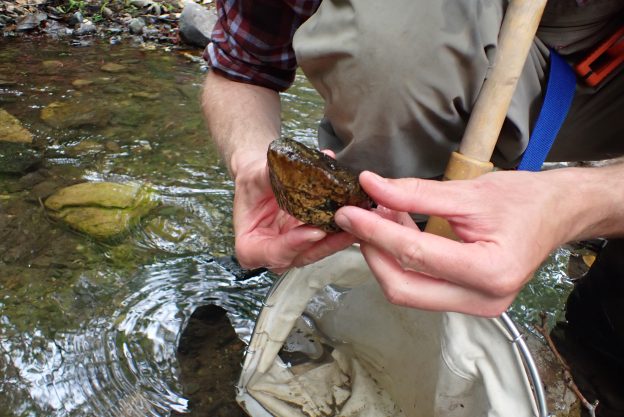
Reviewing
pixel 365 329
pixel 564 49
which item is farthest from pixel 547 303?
pixel 564 49

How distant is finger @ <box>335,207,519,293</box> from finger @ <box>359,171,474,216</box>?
0.05m

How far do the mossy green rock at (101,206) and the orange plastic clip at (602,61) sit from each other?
6.74 ft

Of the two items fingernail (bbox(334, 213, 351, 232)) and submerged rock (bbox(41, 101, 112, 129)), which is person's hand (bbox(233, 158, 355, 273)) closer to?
fingernail (bbox(334, 213, 351, 232))

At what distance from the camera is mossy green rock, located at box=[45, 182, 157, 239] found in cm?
258

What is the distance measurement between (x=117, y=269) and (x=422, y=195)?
1.76 meters

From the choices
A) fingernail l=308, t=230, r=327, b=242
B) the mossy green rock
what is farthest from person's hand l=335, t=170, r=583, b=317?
the mossy green rock

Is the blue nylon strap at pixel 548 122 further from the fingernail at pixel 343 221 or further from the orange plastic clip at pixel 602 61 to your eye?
the fingernail at pixel 343 221

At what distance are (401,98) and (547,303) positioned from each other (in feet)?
5.30

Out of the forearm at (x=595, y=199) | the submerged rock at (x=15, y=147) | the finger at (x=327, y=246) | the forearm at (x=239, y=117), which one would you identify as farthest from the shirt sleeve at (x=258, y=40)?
the submerged rock at (x=15, y=147)

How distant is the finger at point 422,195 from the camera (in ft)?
3.50

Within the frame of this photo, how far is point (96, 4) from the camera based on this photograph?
252 inches

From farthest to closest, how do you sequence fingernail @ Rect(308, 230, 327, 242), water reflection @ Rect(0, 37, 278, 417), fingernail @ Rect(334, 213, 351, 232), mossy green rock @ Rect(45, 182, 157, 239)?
mossy green rock @ Rect(45, 182, 157, 239) → water reflection @ Rect(0, 37, 278, 417) → fingernail @ Rect(308, 230, 327, 242) → fingernail @ Rect(334, 213, 351, 232)

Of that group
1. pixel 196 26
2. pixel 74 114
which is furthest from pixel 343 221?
pixel 196 26

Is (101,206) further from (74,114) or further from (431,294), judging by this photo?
(431,294)
